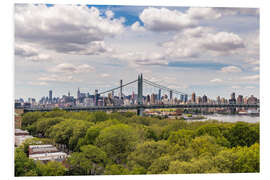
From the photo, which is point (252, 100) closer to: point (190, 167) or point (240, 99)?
point (240, 99)

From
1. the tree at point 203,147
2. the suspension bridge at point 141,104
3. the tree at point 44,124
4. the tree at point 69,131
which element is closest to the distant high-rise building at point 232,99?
the suspension bridge at point 141,104

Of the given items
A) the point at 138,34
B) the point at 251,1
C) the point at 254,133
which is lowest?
the point at 254,133

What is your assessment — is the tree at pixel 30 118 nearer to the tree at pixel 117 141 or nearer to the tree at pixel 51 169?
Answer: the tree at pixel 51 169

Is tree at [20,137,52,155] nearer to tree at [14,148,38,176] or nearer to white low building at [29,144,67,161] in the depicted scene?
white low building at [29,144,67,161]

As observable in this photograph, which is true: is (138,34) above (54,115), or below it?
above

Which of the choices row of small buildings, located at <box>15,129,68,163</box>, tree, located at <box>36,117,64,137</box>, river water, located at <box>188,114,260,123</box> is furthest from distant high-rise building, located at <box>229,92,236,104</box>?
tree, located at <box>36,117,64,137</box>
